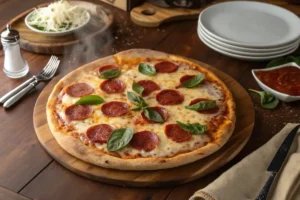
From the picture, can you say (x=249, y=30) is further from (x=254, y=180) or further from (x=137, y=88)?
(x=254, y=180)

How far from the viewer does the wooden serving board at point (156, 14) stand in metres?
2.46

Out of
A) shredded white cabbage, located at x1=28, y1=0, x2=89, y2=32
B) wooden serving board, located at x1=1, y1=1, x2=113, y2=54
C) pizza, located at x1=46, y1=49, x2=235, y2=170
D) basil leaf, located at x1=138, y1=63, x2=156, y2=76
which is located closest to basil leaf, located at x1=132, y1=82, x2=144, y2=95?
pizza, located at x1=46, y1=49, x2=235, y2=170

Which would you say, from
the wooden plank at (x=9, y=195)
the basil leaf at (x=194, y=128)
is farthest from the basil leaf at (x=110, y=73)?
the wooden plank at (x=9, y=195)

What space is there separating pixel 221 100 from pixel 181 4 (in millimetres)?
885

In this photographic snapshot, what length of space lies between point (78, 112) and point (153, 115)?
0.28m

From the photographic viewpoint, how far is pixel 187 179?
154cm

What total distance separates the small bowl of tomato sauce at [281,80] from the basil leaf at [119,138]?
0.66 m

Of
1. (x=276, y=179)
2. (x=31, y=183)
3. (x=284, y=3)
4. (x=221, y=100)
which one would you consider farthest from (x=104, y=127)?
(x=284, y=3)

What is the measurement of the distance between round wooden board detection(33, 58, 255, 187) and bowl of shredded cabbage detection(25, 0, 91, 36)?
53 cm

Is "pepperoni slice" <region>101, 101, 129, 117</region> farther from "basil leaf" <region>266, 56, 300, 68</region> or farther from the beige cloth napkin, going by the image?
"basil leaf" <region>266, 56, 300, 68</region>

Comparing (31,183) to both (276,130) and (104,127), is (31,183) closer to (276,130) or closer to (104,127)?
(104,127)

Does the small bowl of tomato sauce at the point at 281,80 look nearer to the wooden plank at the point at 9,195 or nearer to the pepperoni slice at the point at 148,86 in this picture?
the pepperoni slice at the point at 148,86

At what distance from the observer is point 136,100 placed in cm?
181

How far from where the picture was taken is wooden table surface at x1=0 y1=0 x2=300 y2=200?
1.50 meters
